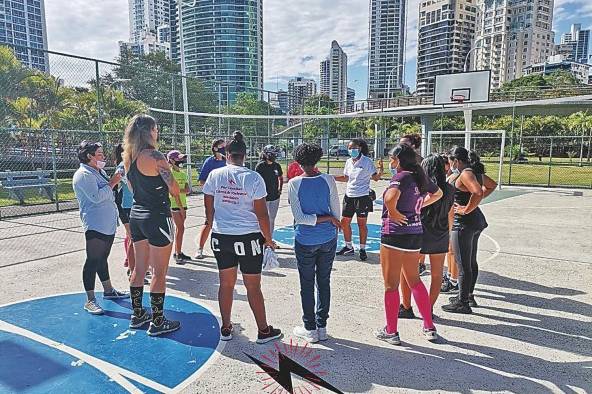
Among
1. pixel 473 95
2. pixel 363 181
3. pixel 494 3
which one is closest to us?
pixel 363 181

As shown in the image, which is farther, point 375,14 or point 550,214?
point 375,14

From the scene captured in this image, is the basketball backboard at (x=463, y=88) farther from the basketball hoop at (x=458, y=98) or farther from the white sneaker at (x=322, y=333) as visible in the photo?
the white sneaker at (x=322, y=333)

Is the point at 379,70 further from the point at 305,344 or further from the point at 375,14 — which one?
the point at 305,344

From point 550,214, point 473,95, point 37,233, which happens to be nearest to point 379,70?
Answer: point 473,95

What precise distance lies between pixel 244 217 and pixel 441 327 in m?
2.26

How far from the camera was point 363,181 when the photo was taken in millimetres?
6242

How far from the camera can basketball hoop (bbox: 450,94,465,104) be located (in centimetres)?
1678

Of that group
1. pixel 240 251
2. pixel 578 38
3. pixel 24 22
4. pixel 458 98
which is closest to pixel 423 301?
pixel 240 251

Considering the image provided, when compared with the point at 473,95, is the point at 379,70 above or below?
above

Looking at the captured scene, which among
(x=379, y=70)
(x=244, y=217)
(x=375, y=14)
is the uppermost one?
(x=375, y=14)

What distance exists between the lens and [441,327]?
3988 mm

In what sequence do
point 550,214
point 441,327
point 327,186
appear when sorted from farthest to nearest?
point 550,214 < point 441,327 < point 327,186

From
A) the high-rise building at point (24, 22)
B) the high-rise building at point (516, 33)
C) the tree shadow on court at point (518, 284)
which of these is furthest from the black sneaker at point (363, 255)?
the high-rise building at point (516, 33)

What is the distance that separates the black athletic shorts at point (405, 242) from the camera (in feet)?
11.2
